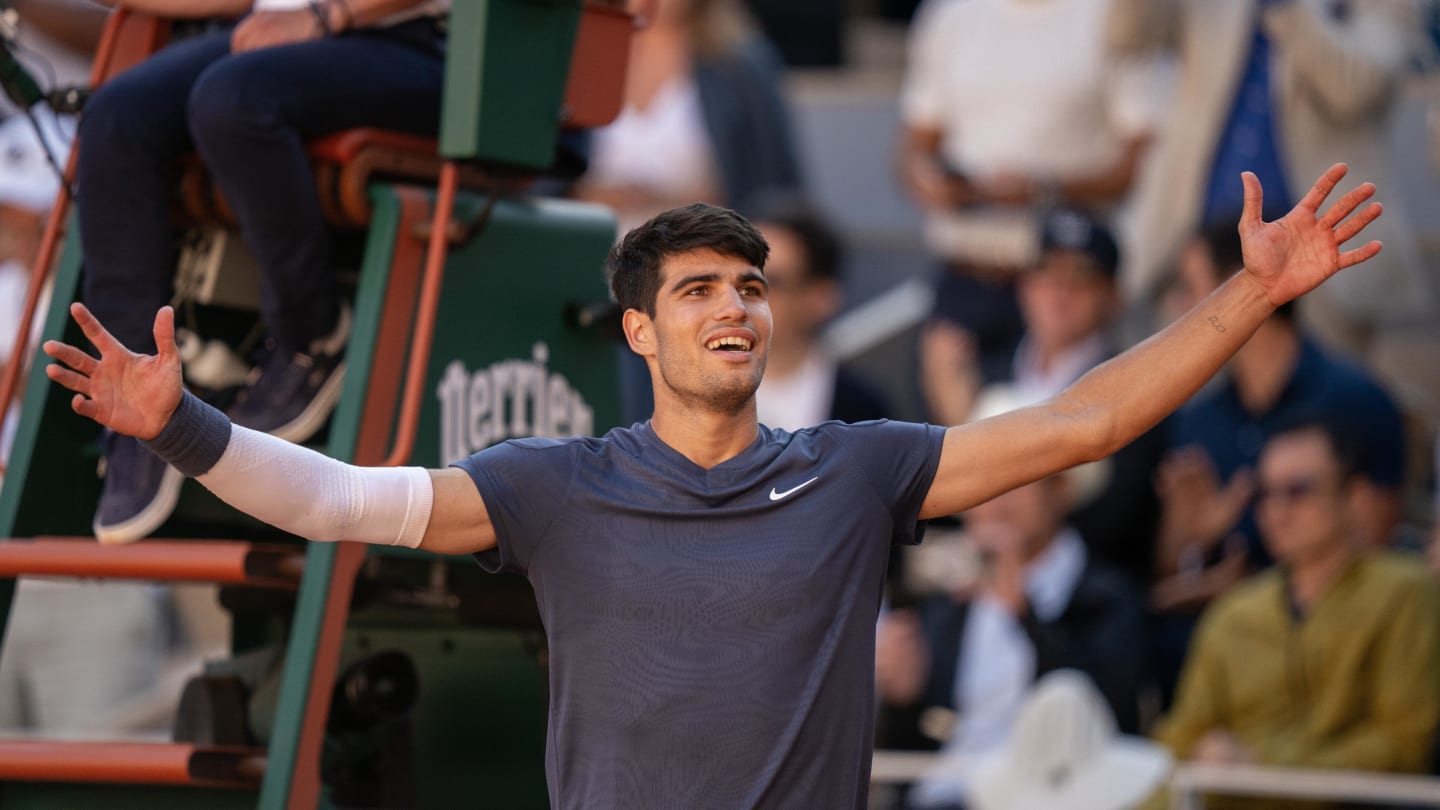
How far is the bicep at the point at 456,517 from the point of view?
3.56 meters

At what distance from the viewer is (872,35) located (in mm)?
11719

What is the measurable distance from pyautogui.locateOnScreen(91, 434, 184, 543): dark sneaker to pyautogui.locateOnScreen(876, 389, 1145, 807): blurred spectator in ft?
9.23

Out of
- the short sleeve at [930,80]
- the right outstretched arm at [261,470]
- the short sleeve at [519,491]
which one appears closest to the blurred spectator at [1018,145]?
the short sleeve at [930,80]

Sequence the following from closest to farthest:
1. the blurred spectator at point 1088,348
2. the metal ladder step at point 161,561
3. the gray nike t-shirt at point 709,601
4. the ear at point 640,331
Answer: the gray nike t-shirt at point 709,601, the ear at point 640,331, the metal ladder step at point 161,561, the blurred spectator at point 1088,348

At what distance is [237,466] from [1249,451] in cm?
442

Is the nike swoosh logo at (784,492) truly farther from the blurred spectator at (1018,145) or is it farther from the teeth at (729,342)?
the blurred spectator at (1018,145)

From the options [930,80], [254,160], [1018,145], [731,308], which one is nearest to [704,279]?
[731,308]

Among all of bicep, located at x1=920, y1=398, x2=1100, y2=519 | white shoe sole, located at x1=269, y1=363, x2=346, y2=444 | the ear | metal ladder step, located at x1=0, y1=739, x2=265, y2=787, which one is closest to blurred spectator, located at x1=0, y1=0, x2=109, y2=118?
white shoe sole, located at x1=269, y1=363, x2=346, y2=444

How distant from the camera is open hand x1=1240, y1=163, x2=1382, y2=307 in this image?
3.58 m

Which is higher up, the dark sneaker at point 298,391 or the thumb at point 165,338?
the dark sneaker at point 298,391

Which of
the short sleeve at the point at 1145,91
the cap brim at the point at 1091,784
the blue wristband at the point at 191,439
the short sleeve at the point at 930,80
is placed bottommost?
the cap brim at the point at 1091,784

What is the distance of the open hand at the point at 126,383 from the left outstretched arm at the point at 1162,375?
4.10ft

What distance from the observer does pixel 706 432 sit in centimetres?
362

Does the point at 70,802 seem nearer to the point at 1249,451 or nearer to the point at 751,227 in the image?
the point at 751,227
